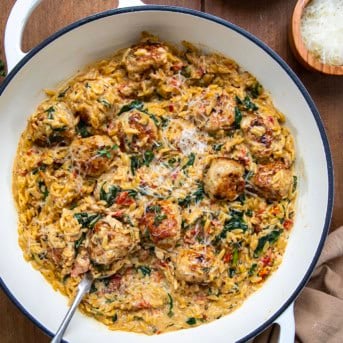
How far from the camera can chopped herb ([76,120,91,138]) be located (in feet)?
14.4

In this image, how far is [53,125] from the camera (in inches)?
165

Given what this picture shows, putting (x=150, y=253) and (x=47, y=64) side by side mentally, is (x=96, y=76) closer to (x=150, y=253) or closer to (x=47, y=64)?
(x=47, y=64)

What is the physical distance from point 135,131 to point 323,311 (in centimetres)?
207

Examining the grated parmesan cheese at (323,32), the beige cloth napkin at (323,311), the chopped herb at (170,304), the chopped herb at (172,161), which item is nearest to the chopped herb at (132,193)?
the chopped herb at (172,161)

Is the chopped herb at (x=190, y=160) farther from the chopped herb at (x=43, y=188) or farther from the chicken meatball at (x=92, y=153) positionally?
the chopped herb at (x=43, y=188)

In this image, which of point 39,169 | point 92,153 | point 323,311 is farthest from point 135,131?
point 323,311

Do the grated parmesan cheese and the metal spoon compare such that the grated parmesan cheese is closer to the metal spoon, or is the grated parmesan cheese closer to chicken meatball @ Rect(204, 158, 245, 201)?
chicken meatball @ Rect(204, 158, 245, 201)

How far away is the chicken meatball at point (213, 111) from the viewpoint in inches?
171

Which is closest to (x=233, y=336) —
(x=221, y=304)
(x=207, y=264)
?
(x=221, y=304)

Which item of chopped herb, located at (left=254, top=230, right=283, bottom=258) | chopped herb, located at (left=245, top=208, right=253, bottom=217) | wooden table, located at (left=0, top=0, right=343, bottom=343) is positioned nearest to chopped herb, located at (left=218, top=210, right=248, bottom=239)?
chopped herb, located at (left=245, top=208, right=253, bottom=217)

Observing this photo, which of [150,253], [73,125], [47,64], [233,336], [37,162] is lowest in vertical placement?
[233,336]

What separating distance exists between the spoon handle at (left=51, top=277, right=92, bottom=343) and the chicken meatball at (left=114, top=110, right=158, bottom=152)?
40.5 inches

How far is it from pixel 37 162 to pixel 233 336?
195 centimetres

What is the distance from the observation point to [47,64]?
14.3ft
